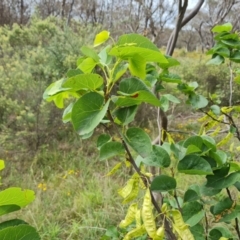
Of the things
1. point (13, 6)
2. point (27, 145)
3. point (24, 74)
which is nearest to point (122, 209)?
point (27, 145)

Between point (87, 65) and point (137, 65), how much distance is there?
63mm

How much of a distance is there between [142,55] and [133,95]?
0.15 ft

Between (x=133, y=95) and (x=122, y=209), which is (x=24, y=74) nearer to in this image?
(x=122, y=209)

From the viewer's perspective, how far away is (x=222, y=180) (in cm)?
48

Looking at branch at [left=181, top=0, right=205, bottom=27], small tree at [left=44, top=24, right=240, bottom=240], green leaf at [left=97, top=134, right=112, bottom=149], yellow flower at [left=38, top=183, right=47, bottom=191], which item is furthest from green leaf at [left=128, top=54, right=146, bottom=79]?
yellow flower at [left=38, top=183, right=47, bottom=191]

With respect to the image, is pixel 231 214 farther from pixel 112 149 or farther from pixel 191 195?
pixel 112 149

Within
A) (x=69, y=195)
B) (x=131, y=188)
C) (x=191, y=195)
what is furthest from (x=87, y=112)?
(x=69, y=195)

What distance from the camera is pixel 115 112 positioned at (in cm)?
39

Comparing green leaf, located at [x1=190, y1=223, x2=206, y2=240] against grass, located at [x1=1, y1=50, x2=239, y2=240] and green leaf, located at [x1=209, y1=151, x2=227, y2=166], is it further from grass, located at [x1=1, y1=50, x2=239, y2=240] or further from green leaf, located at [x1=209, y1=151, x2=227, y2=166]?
grass, located at [x1=1, y1=50, x2=239, y2=240]

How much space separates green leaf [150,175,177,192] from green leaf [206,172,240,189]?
66 millimetres

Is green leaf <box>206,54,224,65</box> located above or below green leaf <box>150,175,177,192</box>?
above

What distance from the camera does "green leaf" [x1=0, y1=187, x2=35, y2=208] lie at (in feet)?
0.98

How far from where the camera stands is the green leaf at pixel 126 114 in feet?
1.24

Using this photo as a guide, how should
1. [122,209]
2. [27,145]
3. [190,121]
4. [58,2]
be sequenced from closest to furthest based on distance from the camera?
1. [122,209]
2. [27,145]
3. [190,121]
4. [58,2]
